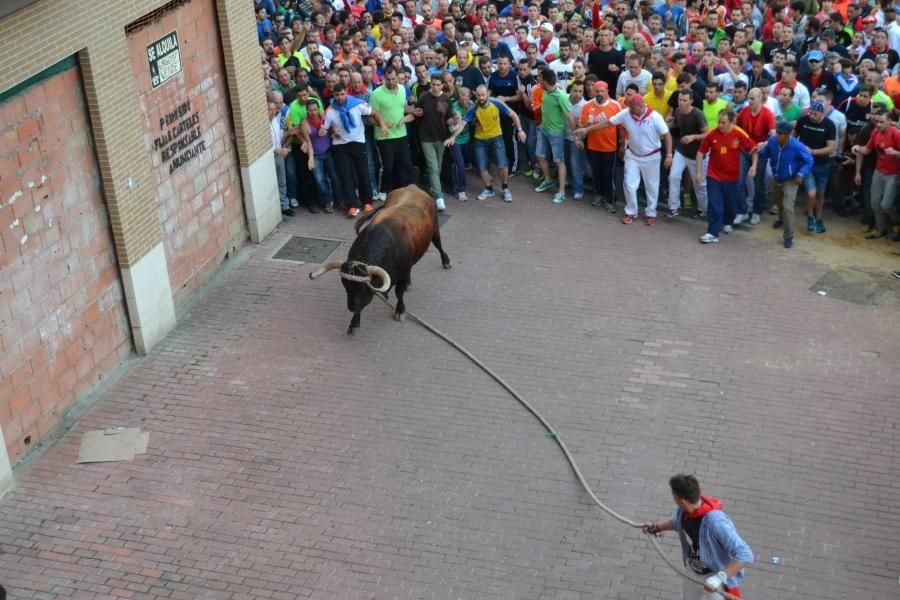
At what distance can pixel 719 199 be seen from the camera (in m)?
15.7

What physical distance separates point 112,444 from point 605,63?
33.6 ft

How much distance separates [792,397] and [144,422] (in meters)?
6.91

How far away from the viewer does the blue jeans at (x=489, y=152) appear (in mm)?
17266

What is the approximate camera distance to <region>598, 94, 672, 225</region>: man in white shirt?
1605 centimetres

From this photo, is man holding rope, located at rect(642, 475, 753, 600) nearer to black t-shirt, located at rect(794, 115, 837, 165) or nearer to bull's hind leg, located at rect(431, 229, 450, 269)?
bull's hind leg, located at rect(431, 229, 450, 269)

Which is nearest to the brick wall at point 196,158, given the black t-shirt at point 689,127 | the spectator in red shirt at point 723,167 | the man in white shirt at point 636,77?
the man in white shirt at point 636,77

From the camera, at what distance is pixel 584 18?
72.0ft

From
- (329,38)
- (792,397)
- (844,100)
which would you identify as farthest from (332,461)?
(329,38)

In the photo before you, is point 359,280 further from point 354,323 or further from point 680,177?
point 680,177

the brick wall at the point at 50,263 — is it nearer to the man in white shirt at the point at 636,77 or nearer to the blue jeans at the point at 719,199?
the blue jeans at the point at 719,199

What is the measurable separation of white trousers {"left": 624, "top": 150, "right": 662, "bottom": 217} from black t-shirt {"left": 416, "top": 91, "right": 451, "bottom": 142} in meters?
2.67

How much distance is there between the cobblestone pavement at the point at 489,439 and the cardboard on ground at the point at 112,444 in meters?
0.13

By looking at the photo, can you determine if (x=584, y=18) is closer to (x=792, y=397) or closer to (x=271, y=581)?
(x=792, y=397)

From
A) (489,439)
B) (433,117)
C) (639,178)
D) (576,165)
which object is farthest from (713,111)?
(489,439)
